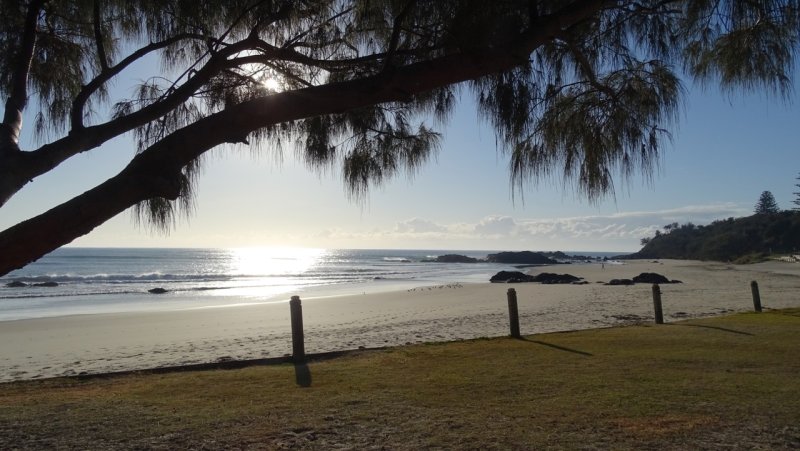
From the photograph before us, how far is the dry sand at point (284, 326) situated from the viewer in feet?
41.4

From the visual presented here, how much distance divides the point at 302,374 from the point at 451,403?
103 inches

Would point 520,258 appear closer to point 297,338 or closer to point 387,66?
point 297,338

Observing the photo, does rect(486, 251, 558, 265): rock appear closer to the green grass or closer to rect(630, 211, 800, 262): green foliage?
rect(630, 211, 800, 262): green foliage

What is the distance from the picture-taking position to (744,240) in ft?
305

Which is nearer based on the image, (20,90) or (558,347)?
(20,90)

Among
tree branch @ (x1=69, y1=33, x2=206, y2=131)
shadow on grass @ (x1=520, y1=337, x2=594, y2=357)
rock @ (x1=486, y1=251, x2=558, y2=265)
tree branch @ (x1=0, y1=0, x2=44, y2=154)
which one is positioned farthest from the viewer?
rock @ (x1=486, y1=251, x2=558, y2=265)

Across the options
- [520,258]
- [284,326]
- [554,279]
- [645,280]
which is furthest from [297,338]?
[520,258]

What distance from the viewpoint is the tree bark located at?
2.43 meters

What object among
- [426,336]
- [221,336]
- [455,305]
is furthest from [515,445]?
[455,305]

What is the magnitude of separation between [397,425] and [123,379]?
451 cm

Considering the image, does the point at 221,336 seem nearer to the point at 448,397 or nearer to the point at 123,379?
the point at 123,379

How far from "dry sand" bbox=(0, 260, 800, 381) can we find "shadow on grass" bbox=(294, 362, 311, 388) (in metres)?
3.78

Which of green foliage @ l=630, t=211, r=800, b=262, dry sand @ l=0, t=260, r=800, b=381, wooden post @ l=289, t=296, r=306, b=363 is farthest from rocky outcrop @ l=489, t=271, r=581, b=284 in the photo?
green foliage @ l=630, t=211, r=800, b=262

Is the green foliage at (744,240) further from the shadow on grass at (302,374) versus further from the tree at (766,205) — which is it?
the shadow on grass at (302,374)
